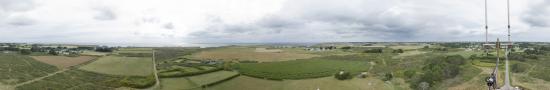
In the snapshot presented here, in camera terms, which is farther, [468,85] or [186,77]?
[186,77]

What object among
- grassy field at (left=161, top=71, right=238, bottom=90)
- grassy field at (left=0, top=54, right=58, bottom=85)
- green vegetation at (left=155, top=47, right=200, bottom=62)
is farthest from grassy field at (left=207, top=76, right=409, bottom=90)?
green vegetation at (left=155, top=47, right=200, bottom=62)

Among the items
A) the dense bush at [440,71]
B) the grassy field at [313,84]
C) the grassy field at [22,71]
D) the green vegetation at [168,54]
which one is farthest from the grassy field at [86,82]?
the dense bush at [440,71]

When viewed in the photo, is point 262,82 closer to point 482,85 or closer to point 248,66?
point 248,66

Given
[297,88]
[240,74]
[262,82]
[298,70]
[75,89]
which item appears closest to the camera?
[75,89]

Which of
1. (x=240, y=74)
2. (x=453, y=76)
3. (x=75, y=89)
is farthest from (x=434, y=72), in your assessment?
(x=75, y=89)

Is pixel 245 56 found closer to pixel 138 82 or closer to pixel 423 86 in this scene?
pixel 138 82

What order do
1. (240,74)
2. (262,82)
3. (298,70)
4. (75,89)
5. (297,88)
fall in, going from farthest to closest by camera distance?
(298,70)
(240,74)
(262,82)
(297,88)
(75,89)

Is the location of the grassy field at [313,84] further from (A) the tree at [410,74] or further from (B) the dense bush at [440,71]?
(B) the dense bush at [440,71]

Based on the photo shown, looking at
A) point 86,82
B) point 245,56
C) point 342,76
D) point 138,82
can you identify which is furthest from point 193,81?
point 245,56
